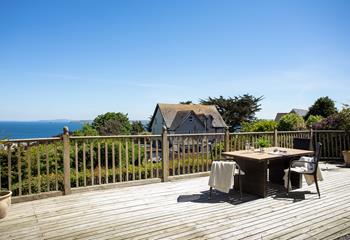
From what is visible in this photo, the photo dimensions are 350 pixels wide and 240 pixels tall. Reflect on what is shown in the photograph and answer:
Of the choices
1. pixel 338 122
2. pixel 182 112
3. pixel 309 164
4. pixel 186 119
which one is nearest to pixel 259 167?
pixel 309 164

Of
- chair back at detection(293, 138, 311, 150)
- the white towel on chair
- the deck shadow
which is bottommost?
Answer: the deck shadow

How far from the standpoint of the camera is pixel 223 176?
407 cm

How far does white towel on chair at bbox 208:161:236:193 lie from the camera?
13.1 feet

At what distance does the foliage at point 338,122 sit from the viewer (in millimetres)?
7926

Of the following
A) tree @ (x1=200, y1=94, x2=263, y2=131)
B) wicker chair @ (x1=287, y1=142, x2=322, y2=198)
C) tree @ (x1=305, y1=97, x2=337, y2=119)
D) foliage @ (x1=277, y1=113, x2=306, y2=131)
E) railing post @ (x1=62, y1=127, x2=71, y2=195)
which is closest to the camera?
wicker chair @ (x1=287, y1=142, x2=322, y2=198)

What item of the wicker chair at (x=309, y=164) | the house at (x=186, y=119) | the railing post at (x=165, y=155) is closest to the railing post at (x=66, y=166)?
the railing post at (x=165, y=155)

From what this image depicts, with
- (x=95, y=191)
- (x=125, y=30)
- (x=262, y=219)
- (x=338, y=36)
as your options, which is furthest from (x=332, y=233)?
(x=125, y=30)

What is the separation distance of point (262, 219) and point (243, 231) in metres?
0.53

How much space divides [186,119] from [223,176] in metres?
25.3

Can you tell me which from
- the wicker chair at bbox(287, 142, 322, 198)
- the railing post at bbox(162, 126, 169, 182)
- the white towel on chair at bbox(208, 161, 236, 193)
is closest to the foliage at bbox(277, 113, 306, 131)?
the wicker chair at bbox(287, 142, 322, 198)

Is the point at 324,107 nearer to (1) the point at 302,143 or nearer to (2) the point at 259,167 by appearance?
(1) the point at 302,143

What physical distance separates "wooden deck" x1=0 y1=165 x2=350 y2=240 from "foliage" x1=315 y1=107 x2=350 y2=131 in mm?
4060

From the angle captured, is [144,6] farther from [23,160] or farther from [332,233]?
[332,233]

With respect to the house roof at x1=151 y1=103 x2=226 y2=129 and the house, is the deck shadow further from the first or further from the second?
the house roof at x1=151 y1=103 x2=226 y2=129
